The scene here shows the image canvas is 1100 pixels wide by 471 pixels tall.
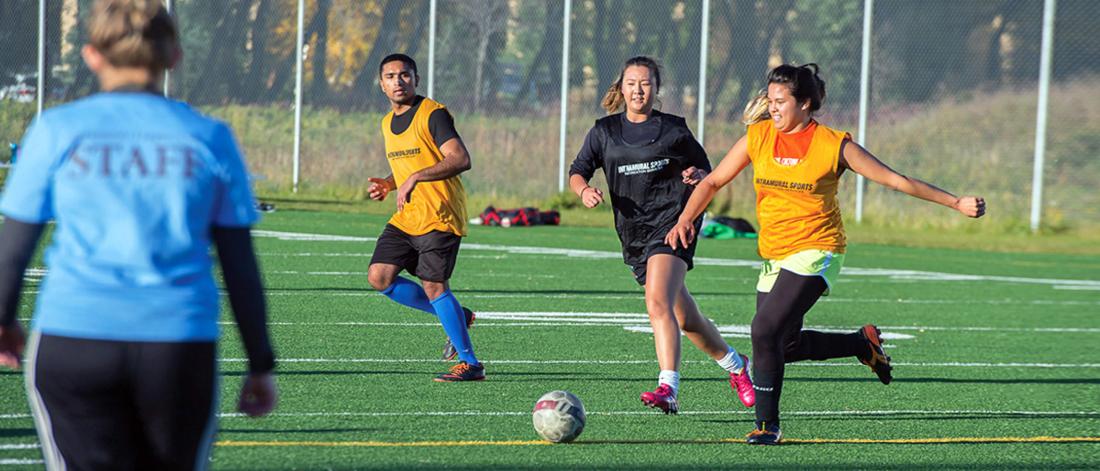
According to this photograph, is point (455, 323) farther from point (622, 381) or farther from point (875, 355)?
point (875, 355)

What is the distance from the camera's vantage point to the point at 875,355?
866 cm

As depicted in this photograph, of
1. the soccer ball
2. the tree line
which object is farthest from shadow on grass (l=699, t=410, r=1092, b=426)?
the tree line

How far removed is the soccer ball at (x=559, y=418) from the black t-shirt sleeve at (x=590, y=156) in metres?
1.90

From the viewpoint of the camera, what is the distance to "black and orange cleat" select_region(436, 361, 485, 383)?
909cm

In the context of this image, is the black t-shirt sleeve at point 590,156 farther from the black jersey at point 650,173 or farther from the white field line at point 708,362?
the white field line at point 708,362

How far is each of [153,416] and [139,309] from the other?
0.78 feet

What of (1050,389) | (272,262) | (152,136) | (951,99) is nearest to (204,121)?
(152,136)

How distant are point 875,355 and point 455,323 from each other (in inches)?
95.5

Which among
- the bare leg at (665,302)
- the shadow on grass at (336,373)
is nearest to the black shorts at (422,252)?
the shadow on grass at (336,373)

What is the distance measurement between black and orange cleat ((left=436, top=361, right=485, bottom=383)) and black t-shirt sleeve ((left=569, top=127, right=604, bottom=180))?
4.24ft

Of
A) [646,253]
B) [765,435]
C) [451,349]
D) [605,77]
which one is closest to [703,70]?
[605,77]

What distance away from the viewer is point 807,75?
7.37m

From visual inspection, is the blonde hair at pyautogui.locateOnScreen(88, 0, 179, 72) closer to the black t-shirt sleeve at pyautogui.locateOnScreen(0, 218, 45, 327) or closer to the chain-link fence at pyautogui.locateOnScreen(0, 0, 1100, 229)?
the black t-shirt sleeve at pyautogui.locateOnScreen(0, 218, 45, 327)

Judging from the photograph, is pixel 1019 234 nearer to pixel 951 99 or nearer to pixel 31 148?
pixel 951 99
